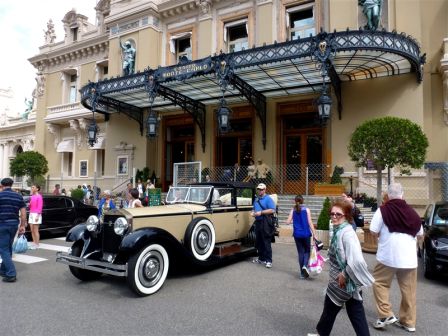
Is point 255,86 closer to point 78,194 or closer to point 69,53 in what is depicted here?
point 78,194

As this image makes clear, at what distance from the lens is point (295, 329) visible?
14.0ft

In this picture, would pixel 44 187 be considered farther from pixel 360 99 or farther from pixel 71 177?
pixel 360 99

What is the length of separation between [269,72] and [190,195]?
8205mm

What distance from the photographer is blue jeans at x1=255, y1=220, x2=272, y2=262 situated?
745cm

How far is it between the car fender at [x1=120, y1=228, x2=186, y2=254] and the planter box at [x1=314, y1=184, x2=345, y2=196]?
8083 millimetres

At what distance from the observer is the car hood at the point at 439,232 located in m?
6.35

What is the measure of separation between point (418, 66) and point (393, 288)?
32.4 ft

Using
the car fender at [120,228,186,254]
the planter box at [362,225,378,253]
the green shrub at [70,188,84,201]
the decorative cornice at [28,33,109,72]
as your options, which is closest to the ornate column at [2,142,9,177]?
the decorative cornice at [28,33,109,72]

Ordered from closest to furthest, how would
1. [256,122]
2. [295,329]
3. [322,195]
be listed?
[295,329], [322,195], [256,122]

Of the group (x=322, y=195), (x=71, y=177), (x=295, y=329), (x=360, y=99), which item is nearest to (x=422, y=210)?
(x=322, y=195)

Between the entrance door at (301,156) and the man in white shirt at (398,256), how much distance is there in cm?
1029

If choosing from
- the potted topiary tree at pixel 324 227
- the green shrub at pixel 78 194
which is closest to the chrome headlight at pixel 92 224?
the potted topiary tree at pixel 324 227

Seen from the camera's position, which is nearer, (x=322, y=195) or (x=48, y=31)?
(x=322, y=195)

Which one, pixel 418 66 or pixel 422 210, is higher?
pixel 418 66
